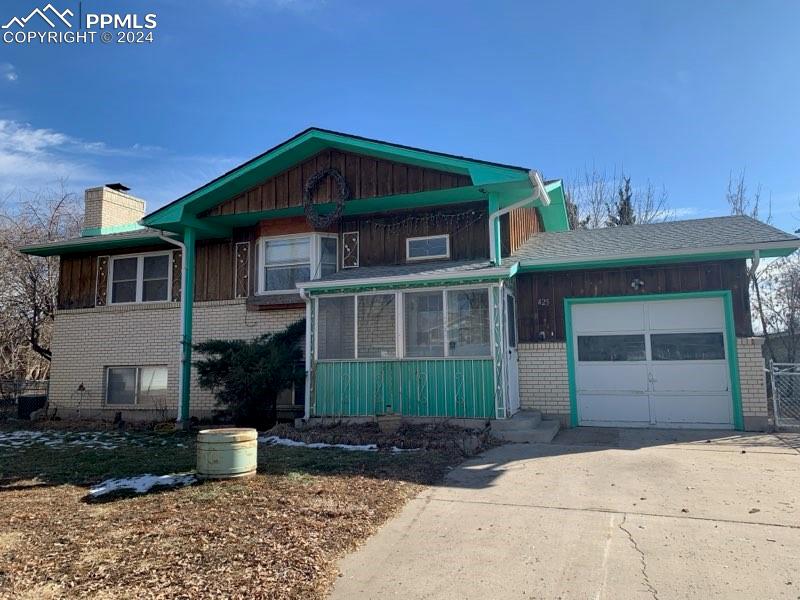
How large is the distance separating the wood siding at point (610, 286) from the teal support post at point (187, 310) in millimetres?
7103

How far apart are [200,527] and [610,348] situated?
8.31 meters

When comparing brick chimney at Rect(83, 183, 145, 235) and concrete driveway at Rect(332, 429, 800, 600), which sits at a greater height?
brick chimney at Rect(83, 183, 145, 235)

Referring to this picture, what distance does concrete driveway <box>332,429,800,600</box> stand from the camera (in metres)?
3.75

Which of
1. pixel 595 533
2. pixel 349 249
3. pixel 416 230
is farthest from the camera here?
pixel 349 249

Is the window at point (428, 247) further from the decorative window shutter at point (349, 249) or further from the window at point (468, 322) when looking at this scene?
the window at point (468, 322)

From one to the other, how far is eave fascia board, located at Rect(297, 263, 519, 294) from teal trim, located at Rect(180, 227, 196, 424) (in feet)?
10.7

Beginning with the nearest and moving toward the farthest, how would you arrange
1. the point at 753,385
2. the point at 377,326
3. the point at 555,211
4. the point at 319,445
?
the point at 319,445 → the point at 753,385 → the point at 377,326 → the point at 555,211

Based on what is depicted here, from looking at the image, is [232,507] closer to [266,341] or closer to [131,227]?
[266,341]

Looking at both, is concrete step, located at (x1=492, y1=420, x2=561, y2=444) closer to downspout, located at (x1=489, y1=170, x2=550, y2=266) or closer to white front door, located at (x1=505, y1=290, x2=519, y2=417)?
white front door, located at (x1=505, y1=290, x2=519, y2=417)

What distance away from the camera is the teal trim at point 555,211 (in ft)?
47.2

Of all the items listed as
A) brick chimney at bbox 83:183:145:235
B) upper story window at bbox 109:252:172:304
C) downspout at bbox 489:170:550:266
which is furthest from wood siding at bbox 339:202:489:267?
brick chimney at bbox 83:183:145:235

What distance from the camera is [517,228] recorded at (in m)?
12.4

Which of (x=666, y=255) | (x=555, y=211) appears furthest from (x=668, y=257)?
(x=555, y=211)

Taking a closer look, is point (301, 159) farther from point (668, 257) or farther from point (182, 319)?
point (668, 257)
